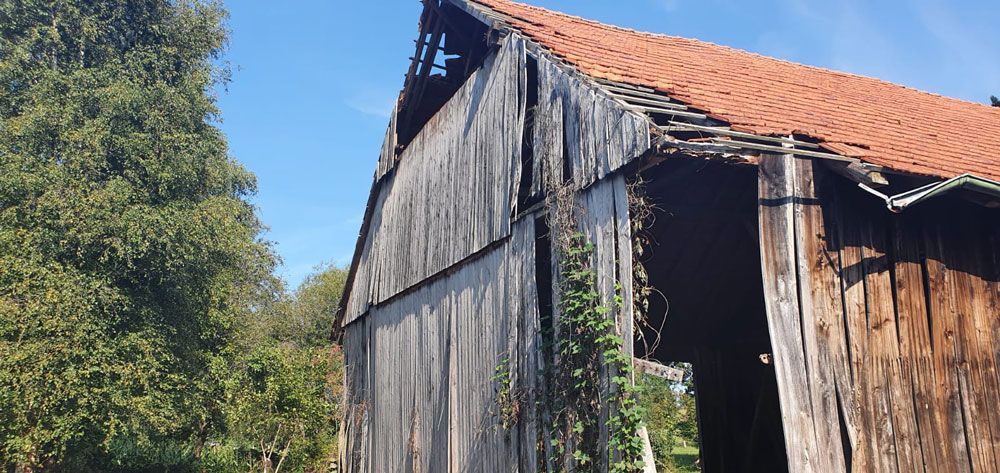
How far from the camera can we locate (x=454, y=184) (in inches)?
368

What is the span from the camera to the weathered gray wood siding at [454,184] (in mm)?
7727

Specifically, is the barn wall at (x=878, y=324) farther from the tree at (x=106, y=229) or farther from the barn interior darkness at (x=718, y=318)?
the tree at (x=106, y=229)

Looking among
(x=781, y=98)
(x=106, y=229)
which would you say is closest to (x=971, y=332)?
(x=781, y=98)

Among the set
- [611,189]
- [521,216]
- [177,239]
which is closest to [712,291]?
[521,216]

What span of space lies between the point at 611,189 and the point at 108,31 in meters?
16.4

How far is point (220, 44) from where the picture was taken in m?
19.7

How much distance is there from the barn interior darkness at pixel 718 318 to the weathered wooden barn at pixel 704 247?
41 millimetres

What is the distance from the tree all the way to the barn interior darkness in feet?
35.7

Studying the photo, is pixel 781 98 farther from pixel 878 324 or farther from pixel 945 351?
pixel 945 351

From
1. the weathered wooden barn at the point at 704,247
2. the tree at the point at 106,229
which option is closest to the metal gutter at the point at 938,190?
the weathered wooden barn at the point at 704,247

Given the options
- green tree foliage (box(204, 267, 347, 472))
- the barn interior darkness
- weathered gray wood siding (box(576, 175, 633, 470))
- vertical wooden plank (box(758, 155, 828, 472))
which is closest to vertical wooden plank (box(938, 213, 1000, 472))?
the barn interior darkness

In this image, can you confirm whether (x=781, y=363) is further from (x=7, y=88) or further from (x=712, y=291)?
(x=7, y=88)

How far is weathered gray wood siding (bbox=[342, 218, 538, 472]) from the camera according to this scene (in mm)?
6918

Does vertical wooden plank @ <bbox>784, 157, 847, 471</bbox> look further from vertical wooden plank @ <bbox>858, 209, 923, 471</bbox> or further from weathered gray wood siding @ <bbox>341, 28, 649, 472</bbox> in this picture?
weathered gray wood siding @ <bbox>341, 28, 649, 472</bbox>
